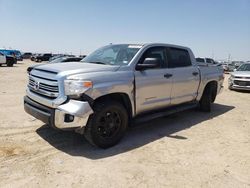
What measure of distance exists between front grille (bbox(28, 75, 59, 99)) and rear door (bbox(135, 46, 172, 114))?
1.50 m

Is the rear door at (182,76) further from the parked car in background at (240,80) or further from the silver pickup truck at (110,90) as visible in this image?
the parked car in background at (240,80)

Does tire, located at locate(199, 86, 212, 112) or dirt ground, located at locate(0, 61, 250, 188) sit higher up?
tire, located at locate(199, 86, 212, 112)

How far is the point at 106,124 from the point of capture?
14.4 ft

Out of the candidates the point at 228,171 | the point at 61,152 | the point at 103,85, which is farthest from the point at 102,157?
the point at 228,171

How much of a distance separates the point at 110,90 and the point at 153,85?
1177 millimetres

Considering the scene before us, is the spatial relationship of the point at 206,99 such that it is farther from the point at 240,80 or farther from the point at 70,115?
the point at 240,80

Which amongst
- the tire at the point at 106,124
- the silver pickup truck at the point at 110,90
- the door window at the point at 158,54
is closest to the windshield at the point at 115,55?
the silver pickup truck at the point at 110,90

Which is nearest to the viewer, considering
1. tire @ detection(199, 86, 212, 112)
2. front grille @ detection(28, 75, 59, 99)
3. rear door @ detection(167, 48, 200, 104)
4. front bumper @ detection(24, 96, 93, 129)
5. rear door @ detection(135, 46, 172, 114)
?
front bumper @ detection(24, 96, 93, 129)

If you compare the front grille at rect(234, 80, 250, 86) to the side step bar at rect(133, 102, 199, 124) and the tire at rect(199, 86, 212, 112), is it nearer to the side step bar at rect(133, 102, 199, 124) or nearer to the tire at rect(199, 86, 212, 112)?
the tire at rect(199, 86, 212, 112)

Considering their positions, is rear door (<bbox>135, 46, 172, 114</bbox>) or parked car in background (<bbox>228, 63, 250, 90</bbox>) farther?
parked car in background (<bbox>228, 63, 250, 90</bbox>)

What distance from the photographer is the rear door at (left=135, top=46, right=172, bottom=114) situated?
4.82 m

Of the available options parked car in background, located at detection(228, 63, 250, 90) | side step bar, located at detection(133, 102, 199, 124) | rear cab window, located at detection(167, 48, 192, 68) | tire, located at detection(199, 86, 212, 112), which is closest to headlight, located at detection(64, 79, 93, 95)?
side step bar, located at detection(133, 102, 199, 124)

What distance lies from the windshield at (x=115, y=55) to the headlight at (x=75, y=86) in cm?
114

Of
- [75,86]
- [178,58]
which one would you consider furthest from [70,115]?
[178,58]
